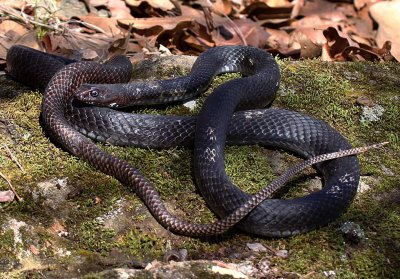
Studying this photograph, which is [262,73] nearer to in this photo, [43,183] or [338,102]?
[338,102]

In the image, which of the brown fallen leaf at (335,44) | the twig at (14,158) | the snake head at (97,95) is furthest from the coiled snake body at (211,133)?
the brown fallen leaf at (335,44)

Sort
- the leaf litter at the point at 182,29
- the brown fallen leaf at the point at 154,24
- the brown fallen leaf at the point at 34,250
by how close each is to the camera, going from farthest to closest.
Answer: the brown fallen leaf at the point at 154,24, the leaf litter at the point at 182,29, the brown fallen leaf at the point at 34,250

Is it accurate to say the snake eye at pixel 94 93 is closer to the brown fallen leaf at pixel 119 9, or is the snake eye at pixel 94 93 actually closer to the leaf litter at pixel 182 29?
the leaf litter at pixel 182 29

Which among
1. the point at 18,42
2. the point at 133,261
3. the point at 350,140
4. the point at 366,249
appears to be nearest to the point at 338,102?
the point at 350,140

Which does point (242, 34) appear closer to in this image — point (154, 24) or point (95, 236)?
point (154, 24)

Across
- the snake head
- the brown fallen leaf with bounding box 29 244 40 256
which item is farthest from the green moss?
the snake head
